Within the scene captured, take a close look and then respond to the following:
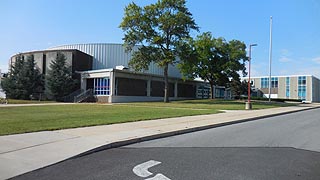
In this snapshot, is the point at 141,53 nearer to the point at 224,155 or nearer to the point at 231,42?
the point at 231,42

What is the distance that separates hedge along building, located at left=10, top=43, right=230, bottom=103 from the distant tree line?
2.44 meters

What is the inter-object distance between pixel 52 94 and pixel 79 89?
4042 mm

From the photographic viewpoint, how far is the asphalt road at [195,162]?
6277mm

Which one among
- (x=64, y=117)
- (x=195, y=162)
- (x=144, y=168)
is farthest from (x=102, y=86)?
(x=144, y=168)

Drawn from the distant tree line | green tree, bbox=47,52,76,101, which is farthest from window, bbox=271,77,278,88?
green tree, bbox=47,52,76,101

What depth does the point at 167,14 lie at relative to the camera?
46219 mm

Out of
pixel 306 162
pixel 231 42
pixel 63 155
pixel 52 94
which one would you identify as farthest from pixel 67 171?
pixel 231 42

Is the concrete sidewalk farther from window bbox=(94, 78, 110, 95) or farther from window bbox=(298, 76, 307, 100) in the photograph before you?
window bbox=(298, 76, 307, 100)

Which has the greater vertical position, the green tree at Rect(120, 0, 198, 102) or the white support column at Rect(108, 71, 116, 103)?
the green tree at Rect(120, 0, 198, 102)

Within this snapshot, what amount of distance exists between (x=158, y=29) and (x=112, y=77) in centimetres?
960

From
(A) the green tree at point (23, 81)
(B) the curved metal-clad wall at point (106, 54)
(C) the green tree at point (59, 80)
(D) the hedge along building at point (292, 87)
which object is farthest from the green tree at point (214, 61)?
(D) the hedge along building at point (292, 87)

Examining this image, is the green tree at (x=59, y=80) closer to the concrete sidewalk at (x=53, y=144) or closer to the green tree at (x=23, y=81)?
the green tree at (x=23, y=81)

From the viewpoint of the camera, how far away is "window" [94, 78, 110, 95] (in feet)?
155

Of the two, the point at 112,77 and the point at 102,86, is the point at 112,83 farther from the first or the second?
the point at 102,86
